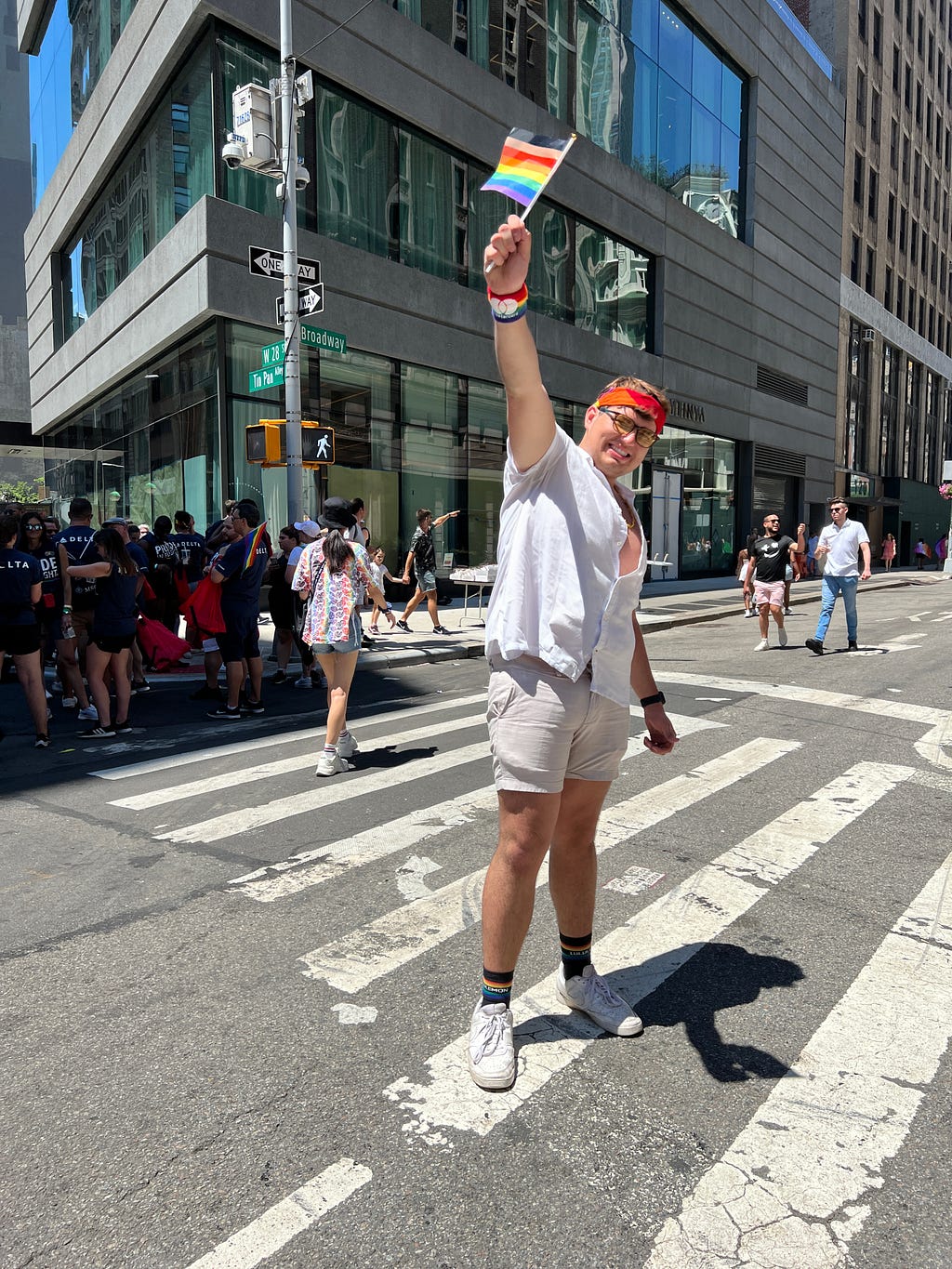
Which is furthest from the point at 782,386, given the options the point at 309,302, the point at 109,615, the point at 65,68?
the point at 109,615

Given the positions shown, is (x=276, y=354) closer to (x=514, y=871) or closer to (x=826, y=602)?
(x=826, y=602)

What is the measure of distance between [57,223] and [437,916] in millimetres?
29674

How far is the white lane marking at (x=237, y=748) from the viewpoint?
21.4ft

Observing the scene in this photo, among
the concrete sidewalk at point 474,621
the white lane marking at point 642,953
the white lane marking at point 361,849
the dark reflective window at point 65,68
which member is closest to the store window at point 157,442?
the concrete sidewalk at point 474,621

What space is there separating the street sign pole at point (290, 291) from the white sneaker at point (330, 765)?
6.54 metres

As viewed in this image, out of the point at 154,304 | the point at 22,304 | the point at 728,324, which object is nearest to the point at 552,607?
the point at 154,304

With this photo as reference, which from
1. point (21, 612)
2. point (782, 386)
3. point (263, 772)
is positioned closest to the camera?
point (263, 772)

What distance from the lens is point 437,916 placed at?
381 cm

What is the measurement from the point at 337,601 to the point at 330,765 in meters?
1.19

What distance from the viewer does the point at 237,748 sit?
7.15 meters

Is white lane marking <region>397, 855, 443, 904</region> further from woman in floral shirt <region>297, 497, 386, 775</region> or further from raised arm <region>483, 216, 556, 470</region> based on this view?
raised arm <region>483, 216, 556, 470</region>

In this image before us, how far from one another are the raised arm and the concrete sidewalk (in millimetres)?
3694

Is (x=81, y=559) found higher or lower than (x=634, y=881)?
higher

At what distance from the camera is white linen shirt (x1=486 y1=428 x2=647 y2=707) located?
8.37ft
